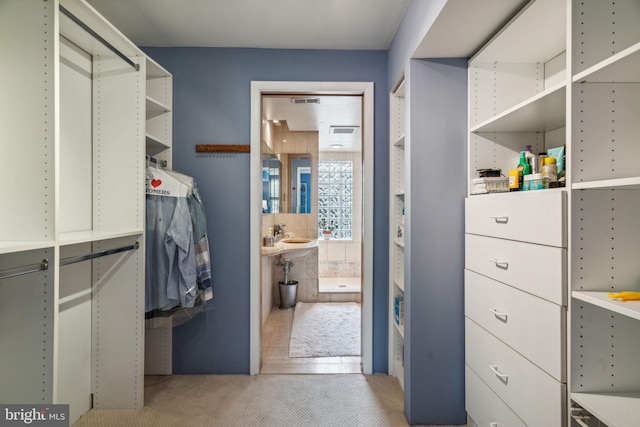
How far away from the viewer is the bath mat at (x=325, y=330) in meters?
2.97

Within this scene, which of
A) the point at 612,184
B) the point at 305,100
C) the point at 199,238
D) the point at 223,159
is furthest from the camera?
the point at 305,100

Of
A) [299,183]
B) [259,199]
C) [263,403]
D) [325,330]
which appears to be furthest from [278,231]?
[263,403]

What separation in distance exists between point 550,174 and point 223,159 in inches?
81.5

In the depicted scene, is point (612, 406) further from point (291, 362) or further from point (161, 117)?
point (161, 117)

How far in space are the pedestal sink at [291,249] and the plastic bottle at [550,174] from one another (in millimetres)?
2470

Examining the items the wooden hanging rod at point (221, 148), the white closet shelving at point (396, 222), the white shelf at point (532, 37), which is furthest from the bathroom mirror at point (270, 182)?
the white shelf at point (532, 37)

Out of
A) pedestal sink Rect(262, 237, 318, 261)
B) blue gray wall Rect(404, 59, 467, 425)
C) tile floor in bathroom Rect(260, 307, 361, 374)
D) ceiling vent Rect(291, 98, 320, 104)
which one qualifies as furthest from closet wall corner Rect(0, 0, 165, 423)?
blue gray wall Rect(404, 59, 467, 425)

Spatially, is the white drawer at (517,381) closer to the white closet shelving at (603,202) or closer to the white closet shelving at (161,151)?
the white closet shelving at (603,202)

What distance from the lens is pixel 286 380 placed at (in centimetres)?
244

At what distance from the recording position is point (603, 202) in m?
1.09

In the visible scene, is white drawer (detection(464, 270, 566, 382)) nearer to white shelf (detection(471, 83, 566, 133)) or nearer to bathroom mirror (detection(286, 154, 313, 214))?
white shelf (detection(471, 83, 566, 133))

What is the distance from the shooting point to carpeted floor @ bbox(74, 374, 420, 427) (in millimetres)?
1974
